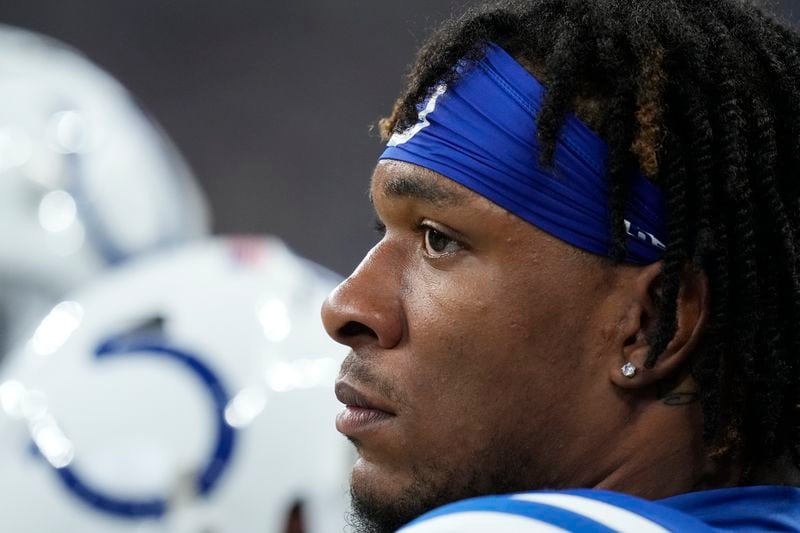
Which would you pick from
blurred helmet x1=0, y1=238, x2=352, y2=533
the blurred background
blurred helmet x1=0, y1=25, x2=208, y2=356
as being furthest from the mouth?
the blurred background

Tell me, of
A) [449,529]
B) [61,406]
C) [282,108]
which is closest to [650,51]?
[449,529]

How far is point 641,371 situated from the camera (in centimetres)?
83

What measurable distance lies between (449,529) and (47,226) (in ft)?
4.56

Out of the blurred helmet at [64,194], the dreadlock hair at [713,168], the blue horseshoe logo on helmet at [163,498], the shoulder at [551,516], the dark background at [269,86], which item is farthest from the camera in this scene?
the dark background at [269,86]

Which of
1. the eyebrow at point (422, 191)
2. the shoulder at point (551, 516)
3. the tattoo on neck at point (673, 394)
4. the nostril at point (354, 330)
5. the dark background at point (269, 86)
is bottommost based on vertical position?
the shoulder at point (551, 516)

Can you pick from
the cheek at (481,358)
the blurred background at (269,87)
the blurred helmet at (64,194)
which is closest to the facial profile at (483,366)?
the cheek at (481,358)

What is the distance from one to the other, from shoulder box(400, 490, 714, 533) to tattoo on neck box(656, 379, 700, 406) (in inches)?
5.4

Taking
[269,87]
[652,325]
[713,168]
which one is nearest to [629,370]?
[652,325]

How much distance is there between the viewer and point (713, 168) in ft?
2.74

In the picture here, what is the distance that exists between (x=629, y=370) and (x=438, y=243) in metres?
0.16

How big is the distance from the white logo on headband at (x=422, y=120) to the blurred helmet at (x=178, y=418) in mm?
808

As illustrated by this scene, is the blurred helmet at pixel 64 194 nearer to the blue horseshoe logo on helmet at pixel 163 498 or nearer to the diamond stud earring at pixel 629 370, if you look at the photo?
the blue horseshoe logo on helmet at pixel 163 498

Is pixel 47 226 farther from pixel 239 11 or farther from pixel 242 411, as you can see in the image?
pixel 239 11

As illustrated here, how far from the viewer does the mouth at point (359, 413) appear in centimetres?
87
